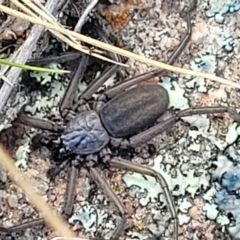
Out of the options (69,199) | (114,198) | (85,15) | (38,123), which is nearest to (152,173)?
(114,198)

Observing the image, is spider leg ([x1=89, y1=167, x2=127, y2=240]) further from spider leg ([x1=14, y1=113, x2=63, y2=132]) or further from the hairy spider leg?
spider leg ([x1=14, y1=113, x2=63, y2=132])

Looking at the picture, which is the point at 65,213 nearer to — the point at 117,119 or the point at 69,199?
the point at 69,199

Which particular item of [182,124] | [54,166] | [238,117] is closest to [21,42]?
[54,166]

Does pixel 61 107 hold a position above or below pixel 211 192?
above

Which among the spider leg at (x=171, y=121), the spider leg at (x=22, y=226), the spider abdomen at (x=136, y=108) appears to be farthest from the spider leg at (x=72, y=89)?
the spider leg at (x=22, y=226)

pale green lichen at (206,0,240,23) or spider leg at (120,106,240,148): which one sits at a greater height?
pale green lichen at (206,0,240,23)

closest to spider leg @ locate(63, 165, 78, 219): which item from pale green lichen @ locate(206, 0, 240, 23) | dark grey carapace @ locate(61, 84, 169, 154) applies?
dark grey carapace @ locate(61, 84, 169, 154)

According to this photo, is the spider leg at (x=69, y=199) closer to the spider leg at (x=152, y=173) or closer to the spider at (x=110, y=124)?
the spider at (x=110, y=124)

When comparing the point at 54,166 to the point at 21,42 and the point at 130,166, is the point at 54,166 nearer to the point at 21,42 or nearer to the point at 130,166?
the point at 130,166
